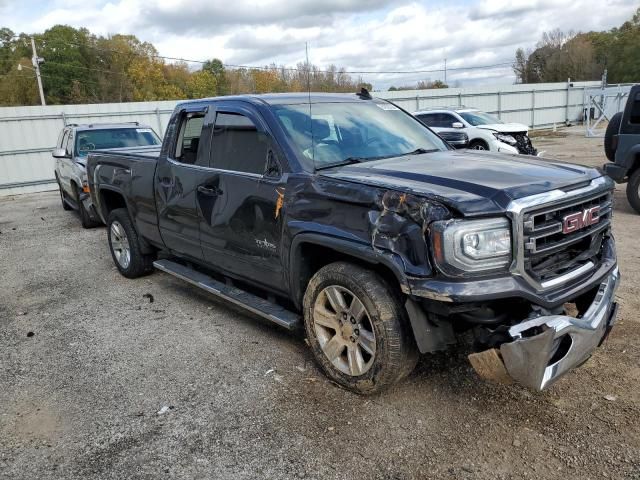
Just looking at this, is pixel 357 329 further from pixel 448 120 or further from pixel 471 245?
pixel 448 120

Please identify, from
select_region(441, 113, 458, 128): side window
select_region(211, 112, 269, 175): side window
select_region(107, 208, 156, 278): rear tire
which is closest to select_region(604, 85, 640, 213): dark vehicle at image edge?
select_region(211, 112, 269, 175): side window

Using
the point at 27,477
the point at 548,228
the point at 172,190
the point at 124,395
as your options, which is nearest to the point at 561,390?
the point at 548,228

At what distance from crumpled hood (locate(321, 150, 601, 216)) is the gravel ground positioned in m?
1.29

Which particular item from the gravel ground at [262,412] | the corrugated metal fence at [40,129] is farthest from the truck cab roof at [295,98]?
the corrugated metal fence at [40,129]

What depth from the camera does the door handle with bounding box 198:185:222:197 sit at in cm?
431

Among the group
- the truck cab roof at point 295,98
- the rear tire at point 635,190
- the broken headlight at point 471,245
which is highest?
the truck cab roof at point 295,98

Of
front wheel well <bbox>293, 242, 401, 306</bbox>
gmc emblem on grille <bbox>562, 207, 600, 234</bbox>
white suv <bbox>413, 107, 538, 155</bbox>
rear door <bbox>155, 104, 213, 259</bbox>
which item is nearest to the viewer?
gmc emblem on grille <bbox>562, 207, 600, 234</bbox>

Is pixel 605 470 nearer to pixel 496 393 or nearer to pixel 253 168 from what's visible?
pixel 496 393

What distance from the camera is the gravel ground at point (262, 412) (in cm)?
282

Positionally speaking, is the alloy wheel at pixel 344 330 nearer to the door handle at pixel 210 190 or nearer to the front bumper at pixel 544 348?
the front bumper at pixel 544 348

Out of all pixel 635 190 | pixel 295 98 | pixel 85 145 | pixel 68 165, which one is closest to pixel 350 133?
pixel 295 98

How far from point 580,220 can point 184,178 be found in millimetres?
3183

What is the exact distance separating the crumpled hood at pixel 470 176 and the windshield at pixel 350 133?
0.21 meters

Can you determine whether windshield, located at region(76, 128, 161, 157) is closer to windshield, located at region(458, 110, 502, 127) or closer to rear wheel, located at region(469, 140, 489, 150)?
rear wheel, located at region(469, 140, 489, 150)
